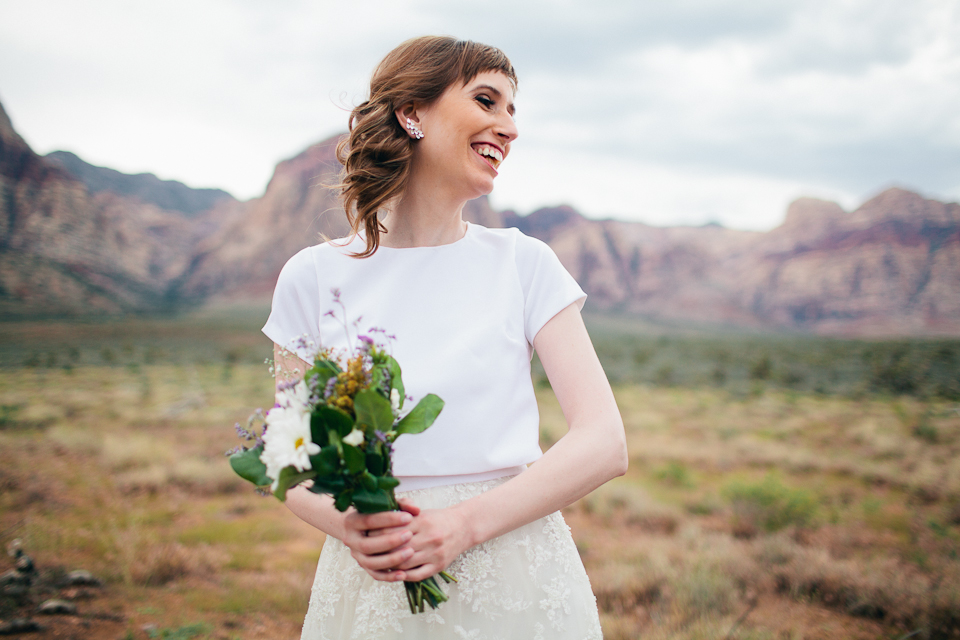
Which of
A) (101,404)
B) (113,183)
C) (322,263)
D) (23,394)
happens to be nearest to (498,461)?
(322,263)

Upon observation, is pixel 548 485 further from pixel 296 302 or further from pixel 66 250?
pixel 66 250

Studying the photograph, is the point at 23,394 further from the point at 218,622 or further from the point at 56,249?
the point at 56,249

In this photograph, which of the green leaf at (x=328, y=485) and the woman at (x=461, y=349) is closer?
the green leaf at (x=328, y=485)

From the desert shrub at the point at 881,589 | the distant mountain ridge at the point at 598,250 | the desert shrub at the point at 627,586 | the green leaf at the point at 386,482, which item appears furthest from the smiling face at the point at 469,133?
the distant mountain ridge at the point at 598,250

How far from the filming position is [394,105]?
157 cm

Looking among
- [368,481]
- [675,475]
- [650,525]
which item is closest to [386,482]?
[368,481]

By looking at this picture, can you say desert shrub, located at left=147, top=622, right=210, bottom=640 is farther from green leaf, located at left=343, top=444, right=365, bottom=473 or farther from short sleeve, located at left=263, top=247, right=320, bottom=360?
green leaf, located at left=343, top=444, right=365, bottom=473

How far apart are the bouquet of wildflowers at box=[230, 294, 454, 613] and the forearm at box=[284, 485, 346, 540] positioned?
31 centimetres

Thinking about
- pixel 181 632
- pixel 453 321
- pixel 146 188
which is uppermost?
pixel 146 188

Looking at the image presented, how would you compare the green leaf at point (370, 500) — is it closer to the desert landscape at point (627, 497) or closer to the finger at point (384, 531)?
the finger at point (384, 531)

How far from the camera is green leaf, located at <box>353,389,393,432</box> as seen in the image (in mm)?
947

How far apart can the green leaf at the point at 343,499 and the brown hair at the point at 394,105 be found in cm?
74

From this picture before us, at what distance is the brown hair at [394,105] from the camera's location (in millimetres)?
1508

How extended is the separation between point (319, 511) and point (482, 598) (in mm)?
520
